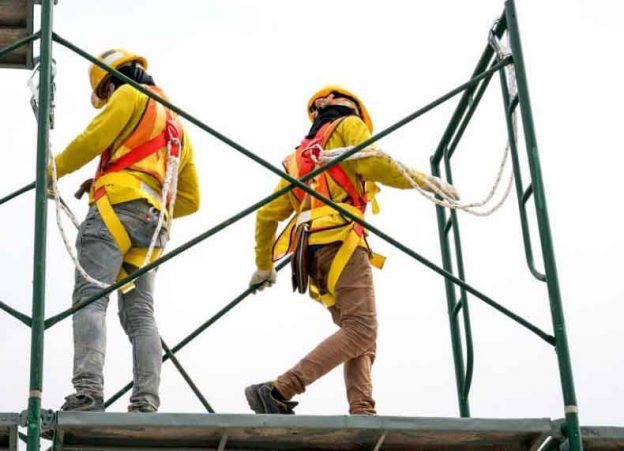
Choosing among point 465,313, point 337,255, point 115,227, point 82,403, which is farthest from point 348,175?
point 82,403

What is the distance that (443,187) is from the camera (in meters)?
9.60

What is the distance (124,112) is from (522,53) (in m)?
2.43

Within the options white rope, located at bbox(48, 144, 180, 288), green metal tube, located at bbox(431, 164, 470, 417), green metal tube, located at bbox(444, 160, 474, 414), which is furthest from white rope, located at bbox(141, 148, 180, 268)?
green metal tube, located at bbox(431, 164, 470, 417)

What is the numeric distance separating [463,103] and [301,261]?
184 cm

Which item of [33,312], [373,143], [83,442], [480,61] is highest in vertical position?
[480,61]

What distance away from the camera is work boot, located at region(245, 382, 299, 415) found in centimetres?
898

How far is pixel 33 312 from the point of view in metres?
7.86

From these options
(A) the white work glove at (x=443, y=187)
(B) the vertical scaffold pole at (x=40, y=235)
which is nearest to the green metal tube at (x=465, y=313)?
(A) the white work glove at (x=443, y=187)

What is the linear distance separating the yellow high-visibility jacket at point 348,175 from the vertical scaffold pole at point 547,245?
2.85ft

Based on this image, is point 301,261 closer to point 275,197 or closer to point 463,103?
point 275,197

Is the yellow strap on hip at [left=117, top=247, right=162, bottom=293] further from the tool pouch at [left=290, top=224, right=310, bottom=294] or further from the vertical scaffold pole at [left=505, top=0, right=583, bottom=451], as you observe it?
the vertical scaffold pole at [left=505, top=0, right=583, bottom=451]

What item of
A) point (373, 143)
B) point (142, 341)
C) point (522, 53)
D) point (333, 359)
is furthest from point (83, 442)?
point (522, 53)

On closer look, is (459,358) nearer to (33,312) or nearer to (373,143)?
(373,143)

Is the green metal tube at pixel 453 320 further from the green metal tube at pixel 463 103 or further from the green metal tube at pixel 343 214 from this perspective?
the green metal tube at pixel 343 214
